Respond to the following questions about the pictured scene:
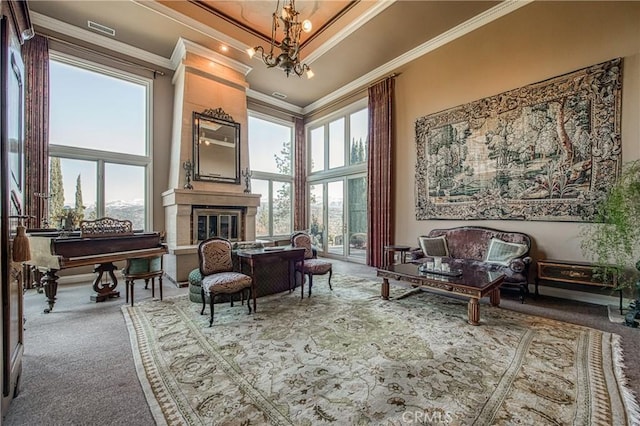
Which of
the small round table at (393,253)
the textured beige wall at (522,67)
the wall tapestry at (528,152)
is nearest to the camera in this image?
the textured beige wall at (522,67)

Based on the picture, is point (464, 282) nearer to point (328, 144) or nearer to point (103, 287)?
point (103, 287)

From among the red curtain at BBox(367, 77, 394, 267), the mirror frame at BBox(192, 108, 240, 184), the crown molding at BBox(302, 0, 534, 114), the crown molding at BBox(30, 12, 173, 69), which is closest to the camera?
the crown molding at BBox(302, 0, 534, 114)

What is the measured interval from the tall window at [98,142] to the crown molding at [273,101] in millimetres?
2534

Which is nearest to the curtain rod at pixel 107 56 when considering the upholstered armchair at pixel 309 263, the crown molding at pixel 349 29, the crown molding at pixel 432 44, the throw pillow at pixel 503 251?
the crown molding at pixel 349 29

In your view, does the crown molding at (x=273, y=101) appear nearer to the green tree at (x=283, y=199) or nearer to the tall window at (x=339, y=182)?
the tall window at (x=339, y=182)

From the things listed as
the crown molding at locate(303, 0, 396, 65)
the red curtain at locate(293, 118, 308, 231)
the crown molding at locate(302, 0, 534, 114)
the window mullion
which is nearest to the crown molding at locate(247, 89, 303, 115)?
the red curtain at locate(293, 118, 308, 231)

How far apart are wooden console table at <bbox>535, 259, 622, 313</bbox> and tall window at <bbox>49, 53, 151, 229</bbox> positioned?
22.9 ft

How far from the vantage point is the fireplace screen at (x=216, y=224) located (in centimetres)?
536

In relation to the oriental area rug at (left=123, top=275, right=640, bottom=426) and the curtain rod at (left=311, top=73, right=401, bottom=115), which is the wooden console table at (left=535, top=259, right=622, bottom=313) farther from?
the curtain rod at (left=311, top=73, right=401, bottom=115)

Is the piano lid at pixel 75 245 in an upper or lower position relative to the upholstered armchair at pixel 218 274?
upper

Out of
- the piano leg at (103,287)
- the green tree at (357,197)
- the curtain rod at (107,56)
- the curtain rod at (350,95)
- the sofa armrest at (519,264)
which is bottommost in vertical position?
the piano leg at (103,287)

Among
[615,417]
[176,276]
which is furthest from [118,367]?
[615,417]

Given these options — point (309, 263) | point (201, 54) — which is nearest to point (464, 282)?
point (309, 263)

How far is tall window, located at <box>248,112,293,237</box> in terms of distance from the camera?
25.0 feet
